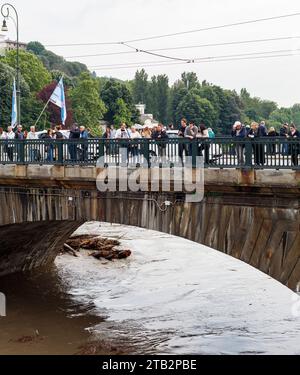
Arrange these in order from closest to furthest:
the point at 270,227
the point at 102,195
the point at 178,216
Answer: the point at 270,227 → the point at 178,216 → the point at 102,195

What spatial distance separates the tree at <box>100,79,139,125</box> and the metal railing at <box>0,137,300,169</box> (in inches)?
2430

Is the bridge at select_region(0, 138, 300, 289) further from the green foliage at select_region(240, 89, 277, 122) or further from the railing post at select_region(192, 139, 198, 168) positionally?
the green foliage at select_region(240, 89, 277, 122)

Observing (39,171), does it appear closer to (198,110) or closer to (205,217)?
(205,217)

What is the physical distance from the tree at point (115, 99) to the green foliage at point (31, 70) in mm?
7712

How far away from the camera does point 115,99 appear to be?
80938mm

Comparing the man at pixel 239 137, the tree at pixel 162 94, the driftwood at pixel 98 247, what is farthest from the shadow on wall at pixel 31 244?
the tree at pixel 162 94

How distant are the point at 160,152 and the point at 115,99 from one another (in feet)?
219

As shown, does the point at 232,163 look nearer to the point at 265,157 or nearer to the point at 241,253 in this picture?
the point at 265,157

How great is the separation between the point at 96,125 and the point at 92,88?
185 inches

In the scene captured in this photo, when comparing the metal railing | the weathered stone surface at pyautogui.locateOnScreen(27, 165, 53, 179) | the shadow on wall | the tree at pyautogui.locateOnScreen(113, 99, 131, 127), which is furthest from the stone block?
the tree at pyautogui.locateOnScreen(113, 99, 131, 127)

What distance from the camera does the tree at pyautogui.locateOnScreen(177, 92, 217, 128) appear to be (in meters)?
77.0

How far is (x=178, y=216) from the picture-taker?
14.6 meters

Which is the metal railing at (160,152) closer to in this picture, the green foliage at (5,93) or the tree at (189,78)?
the green foliage at (5,93)
